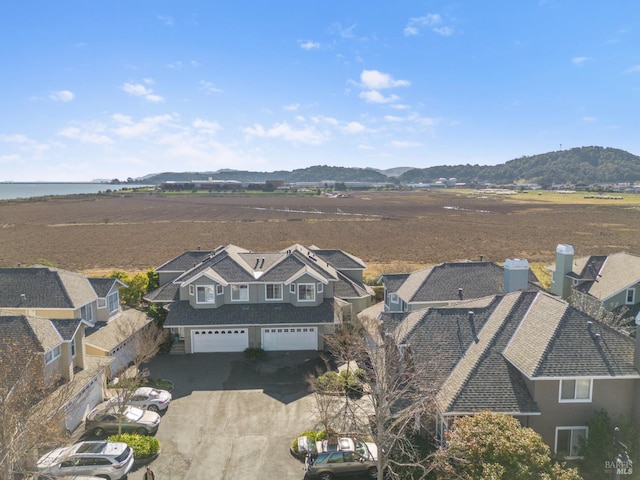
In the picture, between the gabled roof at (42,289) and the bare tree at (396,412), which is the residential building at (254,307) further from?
the bare tree at (396,412)

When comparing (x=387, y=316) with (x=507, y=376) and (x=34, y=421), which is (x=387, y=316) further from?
(x=34, y=421)

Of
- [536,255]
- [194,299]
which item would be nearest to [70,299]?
[194,299]

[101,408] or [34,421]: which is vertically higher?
[34,421]

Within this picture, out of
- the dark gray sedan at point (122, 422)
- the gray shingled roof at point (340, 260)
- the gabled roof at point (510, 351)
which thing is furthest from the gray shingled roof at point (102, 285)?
the gabled roof at point (510, 351)

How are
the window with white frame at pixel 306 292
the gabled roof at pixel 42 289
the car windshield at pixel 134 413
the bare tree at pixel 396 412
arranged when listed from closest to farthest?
the bare tree at pixel 396 412 < the car windshield at pixel 134 413 < the gabled roof at pixel 42 289 < the window with white frame at pixel 306 292

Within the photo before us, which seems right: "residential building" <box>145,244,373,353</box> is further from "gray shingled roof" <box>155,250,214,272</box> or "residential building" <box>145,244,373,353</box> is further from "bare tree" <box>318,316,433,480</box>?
"bare tree" <box>318,316,433,480</box>
